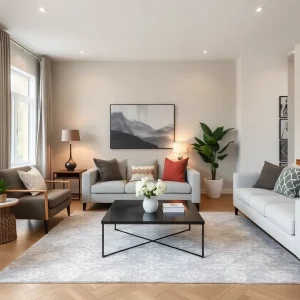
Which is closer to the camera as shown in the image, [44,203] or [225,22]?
[44,203]

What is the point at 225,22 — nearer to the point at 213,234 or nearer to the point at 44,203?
the point at 213,234

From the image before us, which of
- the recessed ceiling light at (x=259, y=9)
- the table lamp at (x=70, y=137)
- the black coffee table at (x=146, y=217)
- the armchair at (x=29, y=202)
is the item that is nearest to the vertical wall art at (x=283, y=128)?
the recessed ceiling light at (x=259, y=9)

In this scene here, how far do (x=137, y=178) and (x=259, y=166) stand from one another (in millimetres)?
2606

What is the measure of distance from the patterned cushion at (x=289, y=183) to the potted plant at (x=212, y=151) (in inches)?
74.4

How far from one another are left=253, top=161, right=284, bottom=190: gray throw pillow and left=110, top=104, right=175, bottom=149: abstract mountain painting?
2239 millimetres

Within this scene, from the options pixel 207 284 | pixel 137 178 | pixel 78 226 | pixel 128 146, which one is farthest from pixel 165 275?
pixel 128 146

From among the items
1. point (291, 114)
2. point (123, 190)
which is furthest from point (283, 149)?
point (123, 190)

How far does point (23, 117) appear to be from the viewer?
5230 mm

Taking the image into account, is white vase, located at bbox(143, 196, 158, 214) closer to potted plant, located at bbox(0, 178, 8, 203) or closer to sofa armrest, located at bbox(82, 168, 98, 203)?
potted plant, located at bbox(0, 178, 8, 203)

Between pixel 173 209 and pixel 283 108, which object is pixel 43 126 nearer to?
pixel 173 209

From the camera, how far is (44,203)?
3.45 m

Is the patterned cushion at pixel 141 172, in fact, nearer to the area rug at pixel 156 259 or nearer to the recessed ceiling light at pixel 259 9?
the area rug at pixel 156 259

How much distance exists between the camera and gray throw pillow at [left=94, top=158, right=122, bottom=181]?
479cm

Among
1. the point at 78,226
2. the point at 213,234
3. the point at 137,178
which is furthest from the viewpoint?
the point at 137,178
